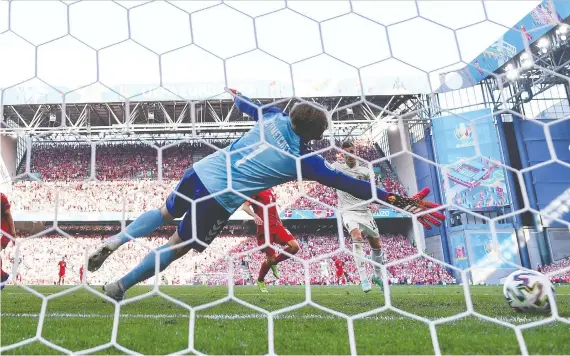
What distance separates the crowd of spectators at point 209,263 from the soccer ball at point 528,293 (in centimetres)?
833

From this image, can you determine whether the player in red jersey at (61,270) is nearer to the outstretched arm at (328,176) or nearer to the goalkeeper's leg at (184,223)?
the goalkeeper's leg at (184,223)

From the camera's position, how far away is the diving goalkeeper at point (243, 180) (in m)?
2.55

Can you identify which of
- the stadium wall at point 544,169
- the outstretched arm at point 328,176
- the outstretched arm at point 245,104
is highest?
the stadium wall at point 544,169

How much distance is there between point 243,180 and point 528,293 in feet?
6.76

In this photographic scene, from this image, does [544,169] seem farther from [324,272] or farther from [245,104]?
[245,104]

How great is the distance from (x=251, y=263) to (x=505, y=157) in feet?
39.9

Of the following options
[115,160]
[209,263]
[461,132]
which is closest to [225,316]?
[209,263]

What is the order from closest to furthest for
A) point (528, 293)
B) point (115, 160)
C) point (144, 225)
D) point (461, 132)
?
1. point (144, 225)
2. point (528, 293)
3. point (115, 160)
4. point (461, 132)

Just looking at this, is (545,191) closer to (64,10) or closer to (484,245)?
(484,245)

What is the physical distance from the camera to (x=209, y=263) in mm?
13891

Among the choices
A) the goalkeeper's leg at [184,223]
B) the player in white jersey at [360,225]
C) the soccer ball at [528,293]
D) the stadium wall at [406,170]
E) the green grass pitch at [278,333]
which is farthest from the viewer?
the stadium wall at [406,170]

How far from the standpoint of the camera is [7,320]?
2477mm

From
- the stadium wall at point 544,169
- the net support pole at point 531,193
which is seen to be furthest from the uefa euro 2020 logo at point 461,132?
the net support pole at point 531,193

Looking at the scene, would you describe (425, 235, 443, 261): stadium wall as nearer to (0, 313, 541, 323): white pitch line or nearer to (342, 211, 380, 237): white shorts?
(342, 211, 380, 237): white shorts
